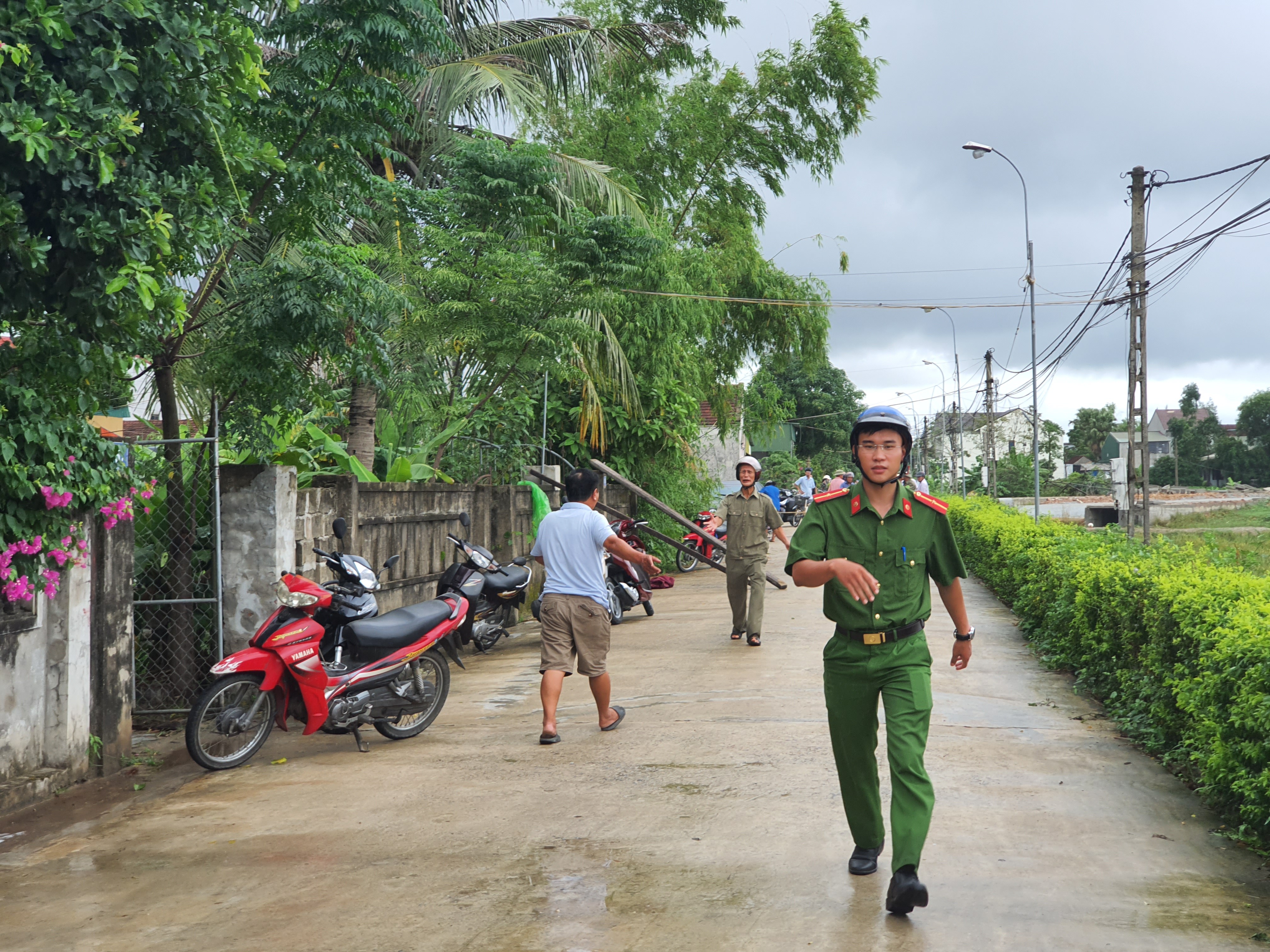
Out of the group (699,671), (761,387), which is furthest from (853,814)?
(761,387)

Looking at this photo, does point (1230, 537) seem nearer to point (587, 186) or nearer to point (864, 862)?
point (587, 186)

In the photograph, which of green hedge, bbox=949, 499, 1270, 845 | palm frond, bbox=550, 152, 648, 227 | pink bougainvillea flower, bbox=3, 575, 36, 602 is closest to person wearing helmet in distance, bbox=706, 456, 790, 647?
green hedge, bbox=949, 499, 1270, 845

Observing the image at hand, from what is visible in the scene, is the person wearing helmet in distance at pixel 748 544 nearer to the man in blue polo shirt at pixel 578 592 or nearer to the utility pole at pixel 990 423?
the man in blue polo shirt at pixel 578 592

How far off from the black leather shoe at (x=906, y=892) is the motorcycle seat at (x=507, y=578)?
25.1ft

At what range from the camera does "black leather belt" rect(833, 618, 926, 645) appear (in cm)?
441

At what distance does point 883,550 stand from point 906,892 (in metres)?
1.28

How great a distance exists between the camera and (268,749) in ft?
23.9

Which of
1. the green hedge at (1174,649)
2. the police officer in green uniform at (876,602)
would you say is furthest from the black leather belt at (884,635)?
the green hedge at (1174,649)

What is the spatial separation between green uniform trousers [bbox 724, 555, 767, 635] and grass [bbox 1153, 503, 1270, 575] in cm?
392

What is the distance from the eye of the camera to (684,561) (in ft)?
71.3

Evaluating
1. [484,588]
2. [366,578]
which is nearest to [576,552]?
[366,578]

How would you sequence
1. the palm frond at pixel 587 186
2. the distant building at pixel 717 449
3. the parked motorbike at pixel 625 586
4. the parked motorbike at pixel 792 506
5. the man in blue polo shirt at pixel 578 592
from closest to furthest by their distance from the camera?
the man in blue polo shirt at pixel 578 592 → the parked motorbike at pixel 625 586 → the palm frond at pixel 587 186 → the distant building at pixel 717 449 → the parked motorbike at pixel 792 506

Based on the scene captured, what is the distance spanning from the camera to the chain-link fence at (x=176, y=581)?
7.94 m

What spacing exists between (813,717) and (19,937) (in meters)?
5.01
